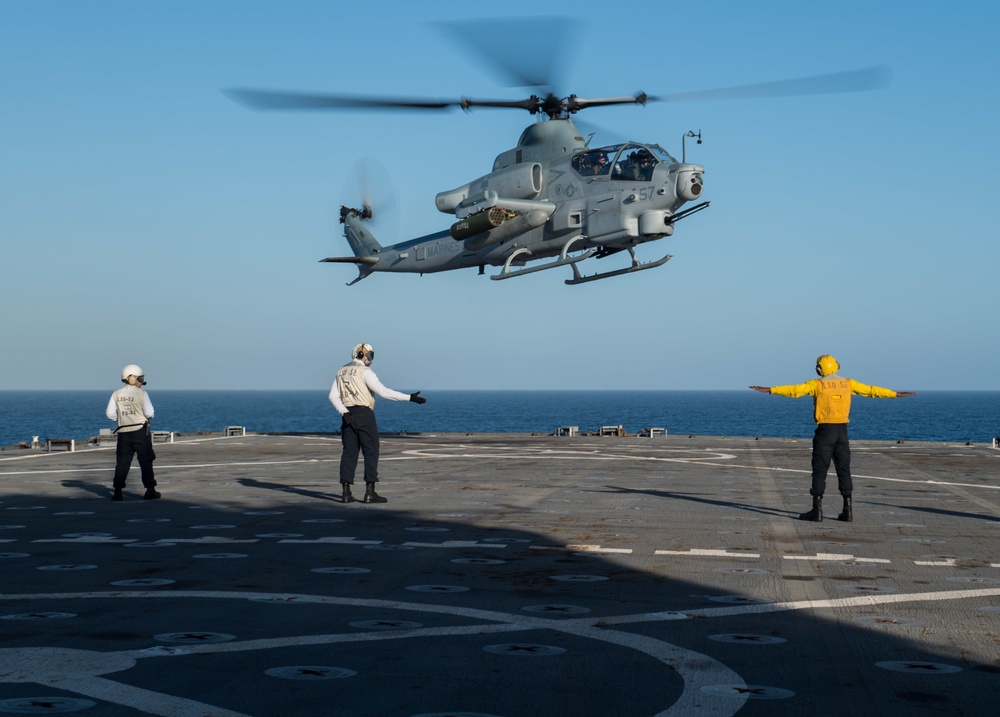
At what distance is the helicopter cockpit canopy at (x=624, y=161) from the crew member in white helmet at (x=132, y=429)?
53.9 feet

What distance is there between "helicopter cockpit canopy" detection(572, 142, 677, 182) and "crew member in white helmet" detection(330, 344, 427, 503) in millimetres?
15321

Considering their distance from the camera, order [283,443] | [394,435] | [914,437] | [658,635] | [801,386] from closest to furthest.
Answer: [658,635] < [801,386] < [283,443] < [394,435] < [914,437]

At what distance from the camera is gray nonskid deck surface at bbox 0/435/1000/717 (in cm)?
525

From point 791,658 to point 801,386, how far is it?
316 inches

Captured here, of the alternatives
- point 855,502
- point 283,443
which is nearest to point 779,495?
point 855,502

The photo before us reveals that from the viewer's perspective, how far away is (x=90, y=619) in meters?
7.00

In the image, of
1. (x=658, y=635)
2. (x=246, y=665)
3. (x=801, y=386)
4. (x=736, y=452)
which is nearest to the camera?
(x=246, y=665)

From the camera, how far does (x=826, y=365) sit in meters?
13.9

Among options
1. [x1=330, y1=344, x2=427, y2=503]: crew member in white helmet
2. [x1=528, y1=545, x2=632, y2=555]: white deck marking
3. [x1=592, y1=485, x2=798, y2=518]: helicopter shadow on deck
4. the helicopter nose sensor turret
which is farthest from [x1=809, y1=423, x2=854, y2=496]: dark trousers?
the helicopter nose sensor turret

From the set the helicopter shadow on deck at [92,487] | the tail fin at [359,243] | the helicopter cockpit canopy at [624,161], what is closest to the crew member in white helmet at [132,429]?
the helicopter shadow on deck at [92,487]

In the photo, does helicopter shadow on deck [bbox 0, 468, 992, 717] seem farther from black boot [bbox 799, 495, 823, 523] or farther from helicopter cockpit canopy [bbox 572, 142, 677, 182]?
helicopter cockpit canopy [bbox 572, 142, 677, 182]

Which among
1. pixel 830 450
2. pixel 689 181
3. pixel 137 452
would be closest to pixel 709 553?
pixel 830 450

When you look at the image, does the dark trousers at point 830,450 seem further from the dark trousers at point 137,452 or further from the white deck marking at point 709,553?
the dark trousers at point 137,452

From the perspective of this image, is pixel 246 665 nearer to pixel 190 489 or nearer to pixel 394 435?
pixel 190 489
